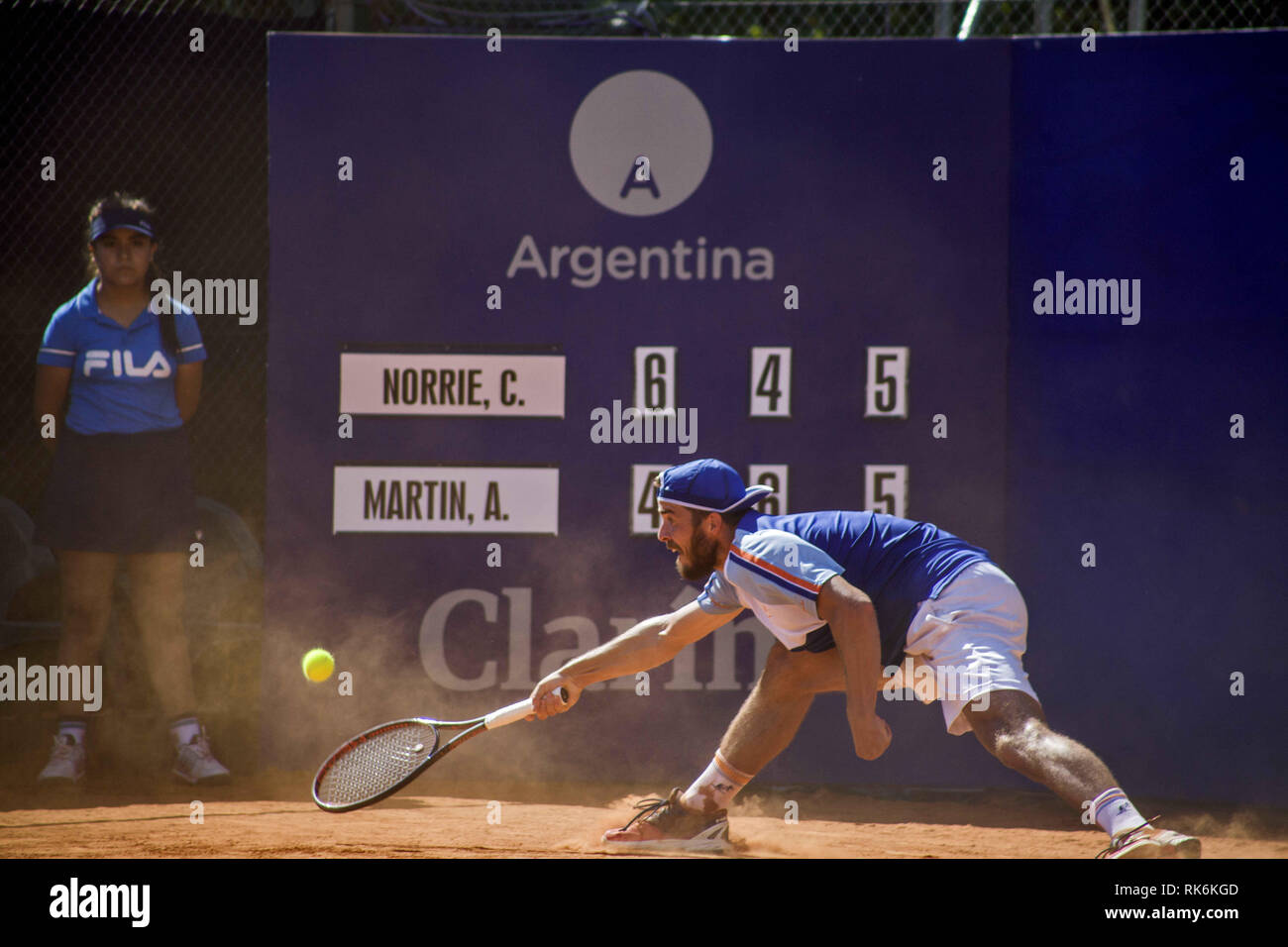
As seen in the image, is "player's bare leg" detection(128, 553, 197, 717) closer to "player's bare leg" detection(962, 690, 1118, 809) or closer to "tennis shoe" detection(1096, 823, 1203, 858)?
"player's bare leg" detection(962, 690, 1118, 809)

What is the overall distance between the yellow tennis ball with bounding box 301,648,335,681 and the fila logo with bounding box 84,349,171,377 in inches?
56.8

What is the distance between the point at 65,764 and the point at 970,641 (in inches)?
155

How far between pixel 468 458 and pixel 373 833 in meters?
1.76

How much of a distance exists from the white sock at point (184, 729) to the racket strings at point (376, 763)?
1.58 m

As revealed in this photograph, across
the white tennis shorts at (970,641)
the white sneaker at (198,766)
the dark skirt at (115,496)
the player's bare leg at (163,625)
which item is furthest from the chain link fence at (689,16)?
the white sneaker at (198,766)

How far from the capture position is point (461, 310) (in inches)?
235

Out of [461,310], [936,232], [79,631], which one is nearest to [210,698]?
[79,631]

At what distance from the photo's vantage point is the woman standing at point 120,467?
18.9ft

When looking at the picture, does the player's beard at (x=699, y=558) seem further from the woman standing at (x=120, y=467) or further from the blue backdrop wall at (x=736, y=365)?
the woman standing at (x=120, y=467)

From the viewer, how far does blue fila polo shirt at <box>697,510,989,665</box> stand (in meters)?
4.07

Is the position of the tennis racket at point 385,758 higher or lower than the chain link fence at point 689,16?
lower

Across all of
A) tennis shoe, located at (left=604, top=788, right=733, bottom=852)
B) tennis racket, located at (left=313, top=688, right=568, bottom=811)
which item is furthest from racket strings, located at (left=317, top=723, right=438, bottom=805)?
tennis shoe, located at (left=604, top=788, right=733, bottom=852)

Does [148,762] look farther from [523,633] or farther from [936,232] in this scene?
[936,232]

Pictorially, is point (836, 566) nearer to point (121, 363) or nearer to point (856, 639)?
point (856, 639)
